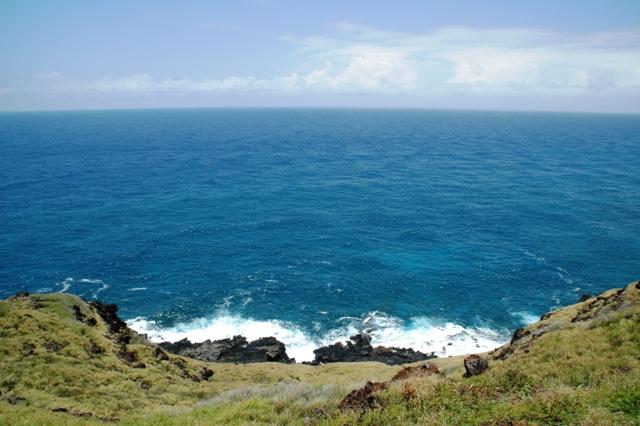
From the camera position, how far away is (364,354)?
53062 mm

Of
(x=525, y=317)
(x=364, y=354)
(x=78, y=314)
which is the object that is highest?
(x=78, y=314)

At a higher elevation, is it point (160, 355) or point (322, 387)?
point (322, 387)

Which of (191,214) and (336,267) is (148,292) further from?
(191,214)

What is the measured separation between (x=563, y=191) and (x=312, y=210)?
3046 inches

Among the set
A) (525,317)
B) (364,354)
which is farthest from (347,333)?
(525,317)

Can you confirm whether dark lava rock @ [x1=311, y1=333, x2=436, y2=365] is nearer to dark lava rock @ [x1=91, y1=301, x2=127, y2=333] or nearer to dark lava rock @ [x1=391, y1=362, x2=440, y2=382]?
dark lava rock @ [x1=91, y1=301, x2=127, y2=333]

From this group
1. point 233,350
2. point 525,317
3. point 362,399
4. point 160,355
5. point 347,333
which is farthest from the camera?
point 525,317

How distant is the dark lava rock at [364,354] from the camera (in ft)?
170

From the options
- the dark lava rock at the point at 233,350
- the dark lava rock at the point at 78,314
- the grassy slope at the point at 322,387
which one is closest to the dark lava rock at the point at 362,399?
the grassy slope at the point at 322,387

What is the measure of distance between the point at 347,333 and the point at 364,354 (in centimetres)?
569

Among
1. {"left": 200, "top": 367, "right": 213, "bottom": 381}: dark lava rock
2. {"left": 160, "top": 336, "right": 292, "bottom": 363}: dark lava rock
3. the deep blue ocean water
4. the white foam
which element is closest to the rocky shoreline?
{"left": 160, "top": 336, "right": 292, "bottom": 363}: dark lava rock

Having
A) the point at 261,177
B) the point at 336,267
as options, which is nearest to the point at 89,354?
the point at 336,267

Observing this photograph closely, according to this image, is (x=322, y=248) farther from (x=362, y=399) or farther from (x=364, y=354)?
(x=362, y=399)

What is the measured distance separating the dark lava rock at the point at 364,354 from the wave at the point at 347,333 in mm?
1911
